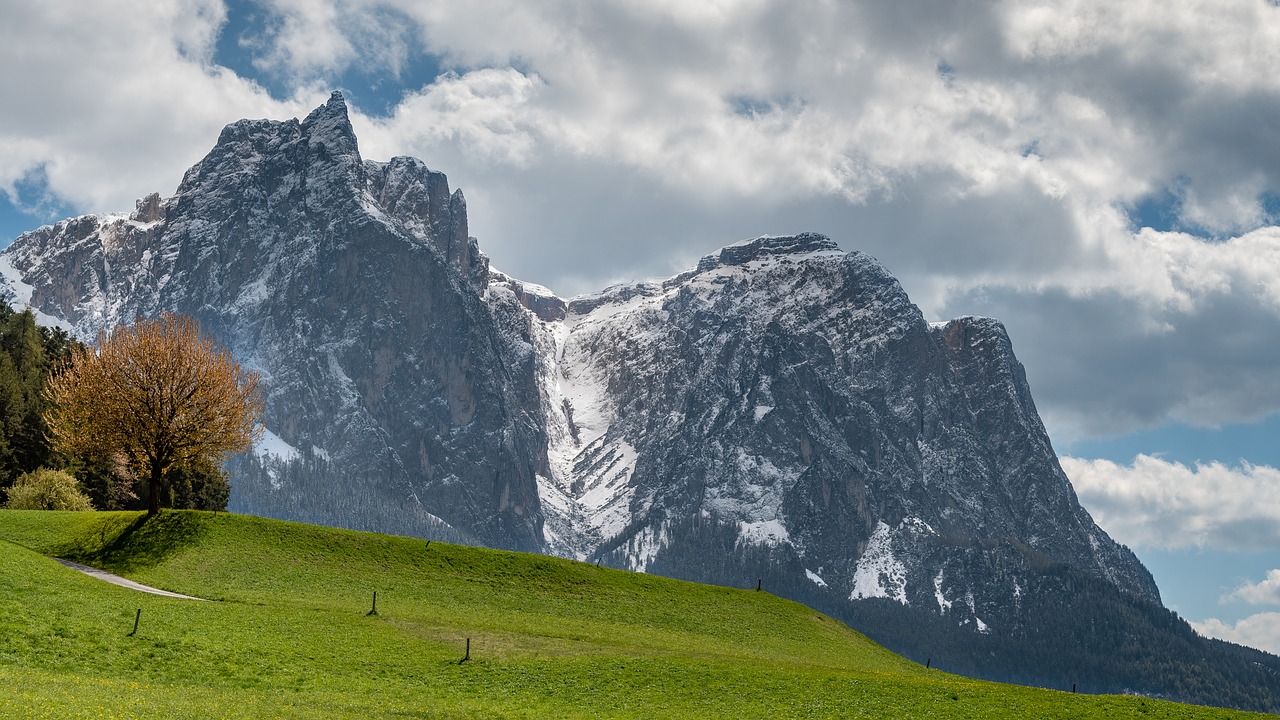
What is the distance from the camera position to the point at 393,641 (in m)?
59.8

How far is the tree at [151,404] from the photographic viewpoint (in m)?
83.1

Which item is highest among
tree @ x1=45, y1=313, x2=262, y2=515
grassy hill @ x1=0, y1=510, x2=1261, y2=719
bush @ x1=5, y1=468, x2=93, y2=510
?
tree @ x1=45, y1=313, x2=262, y2=515

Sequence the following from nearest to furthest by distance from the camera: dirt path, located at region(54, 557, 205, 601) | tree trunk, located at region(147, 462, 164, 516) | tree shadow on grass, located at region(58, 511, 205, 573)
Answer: dirt path, located at region(54, 557, 205, 601) → tree shadow on grass, located at region(58, 511, 205, 573) → tree trunk, located at region(147, 462, 164, 516)

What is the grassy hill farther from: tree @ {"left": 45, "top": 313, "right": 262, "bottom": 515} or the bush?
the bush

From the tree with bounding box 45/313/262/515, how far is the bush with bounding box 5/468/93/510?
1427 centimetres

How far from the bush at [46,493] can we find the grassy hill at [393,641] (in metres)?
14.5

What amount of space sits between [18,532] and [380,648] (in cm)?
3712

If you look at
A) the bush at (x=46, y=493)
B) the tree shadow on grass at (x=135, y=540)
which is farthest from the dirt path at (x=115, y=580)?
the bush at (x=46, y=493)

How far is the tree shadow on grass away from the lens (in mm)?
74625

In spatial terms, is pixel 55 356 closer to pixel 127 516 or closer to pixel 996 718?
pixel 127 516

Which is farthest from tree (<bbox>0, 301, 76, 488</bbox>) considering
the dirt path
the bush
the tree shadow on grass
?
the dirt path

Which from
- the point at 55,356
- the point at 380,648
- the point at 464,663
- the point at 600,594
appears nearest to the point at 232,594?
the point at 380,648

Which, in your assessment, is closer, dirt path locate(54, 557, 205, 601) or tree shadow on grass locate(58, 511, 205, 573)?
dirt path locate(54, 557, 205, 601)

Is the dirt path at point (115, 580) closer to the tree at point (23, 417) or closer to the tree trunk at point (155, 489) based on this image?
the tree trunk at point (155, 489)
